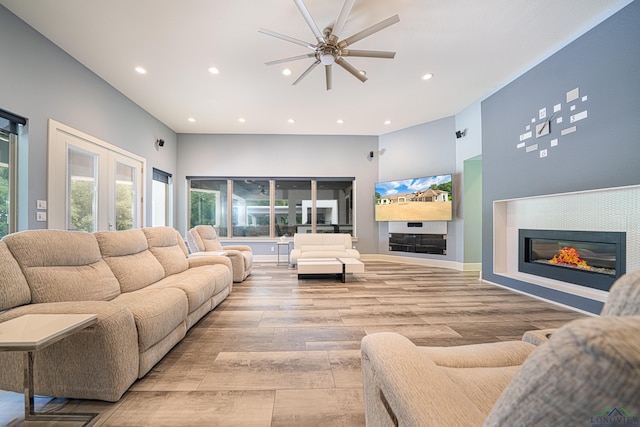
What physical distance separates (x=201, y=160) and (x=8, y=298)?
5.50m

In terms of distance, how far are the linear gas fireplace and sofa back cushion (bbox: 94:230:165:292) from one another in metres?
4.93

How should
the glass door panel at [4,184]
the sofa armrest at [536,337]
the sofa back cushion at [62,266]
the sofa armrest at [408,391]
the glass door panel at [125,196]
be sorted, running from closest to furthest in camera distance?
the sofa armrest at [408,391], the sofa armrest at [536,337], the sofa back cushion at [62,266], the glass door panel at [4,184], the glass door panel at [125,196]

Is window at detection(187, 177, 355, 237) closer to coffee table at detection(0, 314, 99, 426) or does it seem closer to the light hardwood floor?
the light hardwood floor

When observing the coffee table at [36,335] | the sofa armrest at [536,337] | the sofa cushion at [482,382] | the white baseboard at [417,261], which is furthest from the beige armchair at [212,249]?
the sofa armrest at [536,337]

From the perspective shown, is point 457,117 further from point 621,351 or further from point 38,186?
point 38,186

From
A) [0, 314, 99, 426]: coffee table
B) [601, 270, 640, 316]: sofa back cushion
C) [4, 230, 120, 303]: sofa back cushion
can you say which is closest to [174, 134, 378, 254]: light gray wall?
[4, 230, 120, 303]: sofa back cushion

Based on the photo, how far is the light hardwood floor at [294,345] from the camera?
4.83ft

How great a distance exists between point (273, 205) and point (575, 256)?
19.4 feet

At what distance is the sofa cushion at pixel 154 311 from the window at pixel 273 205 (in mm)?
4608

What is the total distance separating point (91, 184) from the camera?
392 centimetres

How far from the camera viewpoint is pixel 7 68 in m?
2.66

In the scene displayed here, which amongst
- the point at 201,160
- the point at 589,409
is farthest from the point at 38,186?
the point at 589,409

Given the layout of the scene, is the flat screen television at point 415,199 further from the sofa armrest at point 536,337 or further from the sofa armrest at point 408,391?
the sofa armrest at point 408,391

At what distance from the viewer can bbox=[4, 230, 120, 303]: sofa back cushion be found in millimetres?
1705
